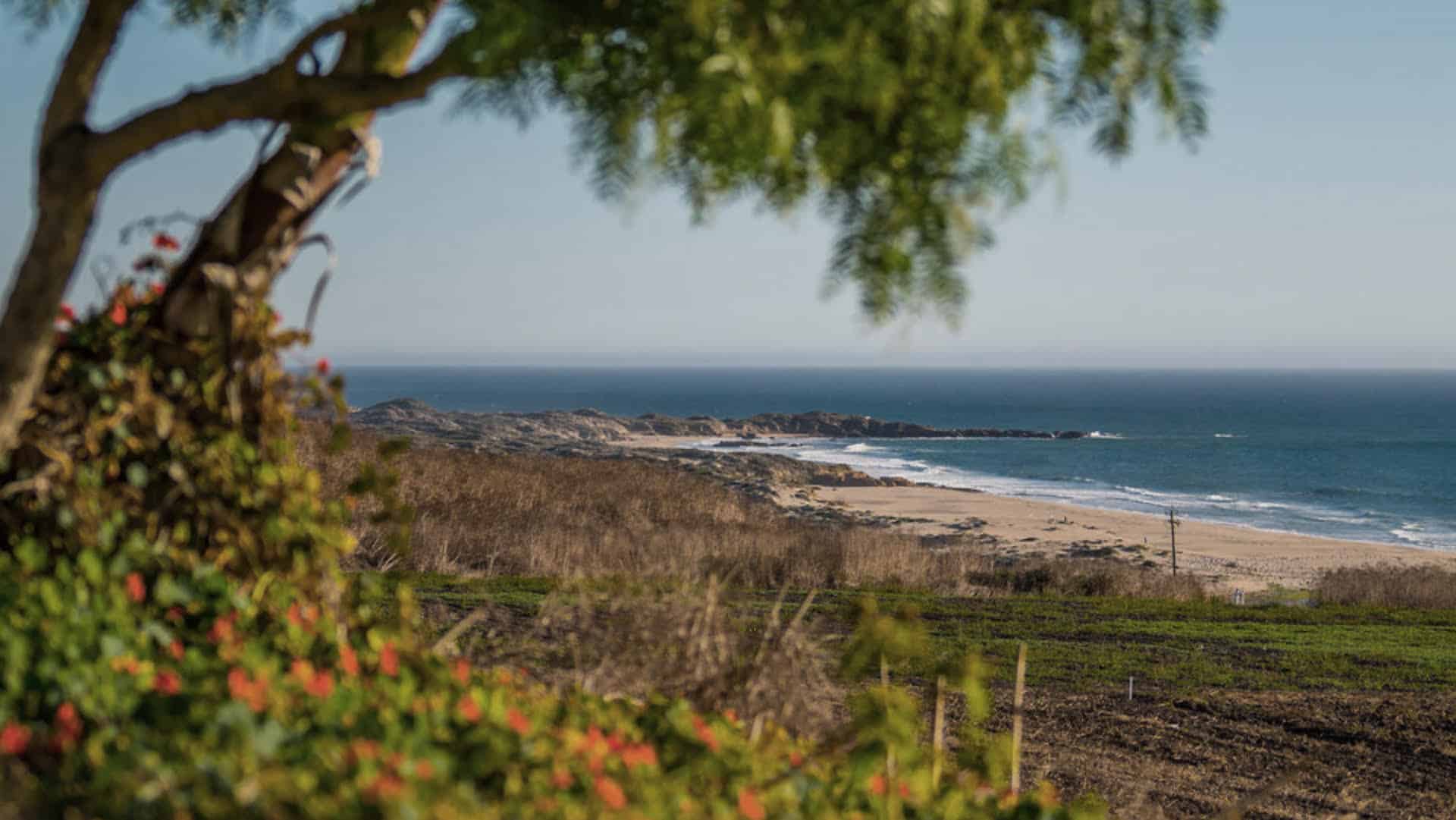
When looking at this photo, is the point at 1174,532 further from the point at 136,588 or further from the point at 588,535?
the point at 136,588

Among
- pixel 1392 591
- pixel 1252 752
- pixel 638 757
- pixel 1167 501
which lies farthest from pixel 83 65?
pixel 1167 501

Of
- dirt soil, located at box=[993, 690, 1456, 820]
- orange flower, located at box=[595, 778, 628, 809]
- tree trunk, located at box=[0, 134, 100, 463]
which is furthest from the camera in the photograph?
dirt soil, located at box=[993, 690, 1456, 820]

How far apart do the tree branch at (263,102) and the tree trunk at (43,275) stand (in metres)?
0.12

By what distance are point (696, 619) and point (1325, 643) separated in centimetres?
1066

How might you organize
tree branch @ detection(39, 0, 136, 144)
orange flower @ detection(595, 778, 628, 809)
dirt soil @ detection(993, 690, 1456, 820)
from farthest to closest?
dirt soil @ detection(993, 690, 1456, 820)
tree branch @ detection(39, 0, 136, 144)
orange flower @ detection(595, 778, 628, 809)

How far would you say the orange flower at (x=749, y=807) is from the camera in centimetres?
259

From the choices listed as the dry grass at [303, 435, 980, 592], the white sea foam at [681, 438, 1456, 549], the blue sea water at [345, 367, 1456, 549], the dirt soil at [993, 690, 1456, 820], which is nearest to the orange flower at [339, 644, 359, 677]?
the dirt soil at [993, 690, 1456, 820]

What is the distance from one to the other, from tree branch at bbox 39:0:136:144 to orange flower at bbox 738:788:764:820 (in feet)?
9.35

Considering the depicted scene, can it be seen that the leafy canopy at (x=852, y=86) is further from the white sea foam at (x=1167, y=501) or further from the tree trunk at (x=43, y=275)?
the white sea foam at (x=1167, y=501)

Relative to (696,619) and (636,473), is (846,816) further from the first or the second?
(636,473)

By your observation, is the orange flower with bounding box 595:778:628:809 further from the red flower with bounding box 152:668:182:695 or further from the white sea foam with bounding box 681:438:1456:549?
the white sea foam with bounding box 681:438:1456:549

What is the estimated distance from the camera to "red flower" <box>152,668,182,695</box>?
102 inches

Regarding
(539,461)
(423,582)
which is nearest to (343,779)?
(423,582)

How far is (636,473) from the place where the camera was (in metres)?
25.4
